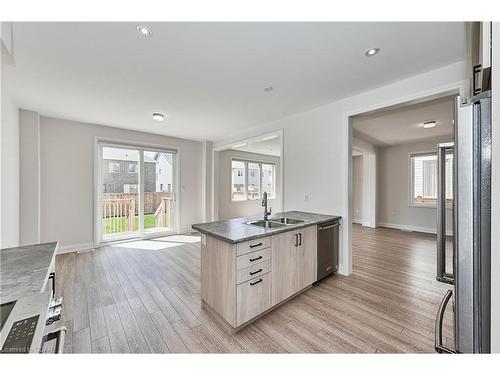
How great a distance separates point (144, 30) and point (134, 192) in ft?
13.0

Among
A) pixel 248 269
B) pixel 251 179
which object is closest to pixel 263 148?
pixel 251 179

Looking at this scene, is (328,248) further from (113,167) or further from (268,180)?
(268,180)

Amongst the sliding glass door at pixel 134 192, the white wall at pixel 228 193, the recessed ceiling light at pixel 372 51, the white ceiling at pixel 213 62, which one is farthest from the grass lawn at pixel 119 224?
the recessed ceiling light at pixel 372 51

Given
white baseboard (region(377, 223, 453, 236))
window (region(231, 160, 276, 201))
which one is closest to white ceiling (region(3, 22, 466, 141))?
window (region(231, 160, 276, 201))

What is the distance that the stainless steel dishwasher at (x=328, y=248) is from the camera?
264 cm

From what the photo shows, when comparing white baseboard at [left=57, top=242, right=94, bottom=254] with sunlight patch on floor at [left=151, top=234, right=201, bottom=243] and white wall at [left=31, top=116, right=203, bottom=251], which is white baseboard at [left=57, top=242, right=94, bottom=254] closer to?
white wall at [left=31, top=116, right=203, bottom=251]

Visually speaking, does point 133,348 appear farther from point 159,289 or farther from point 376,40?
point 376,40

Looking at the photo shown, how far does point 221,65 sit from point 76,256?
4.23 meters

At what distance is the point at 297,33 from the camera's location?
5.39 ft

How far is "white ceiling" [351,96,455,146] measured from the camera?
3204 mm

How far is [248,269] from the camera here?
1807 millimetres

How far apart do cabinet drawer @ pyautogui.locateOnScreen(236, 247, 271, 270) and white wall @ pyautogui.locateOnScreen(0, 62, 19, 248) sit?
2962mm

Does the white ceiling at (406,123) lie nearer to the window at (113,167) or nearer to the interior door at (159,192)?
the interior door at (159,192)
